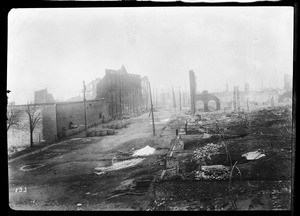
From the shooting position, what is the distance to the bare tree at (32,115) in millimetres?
17095

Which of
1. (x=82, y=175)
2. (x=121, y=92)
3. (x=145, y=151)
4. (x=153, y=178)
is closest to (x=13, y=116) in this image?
(x=82, y=175)

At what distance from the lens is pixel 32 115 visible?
17.2m

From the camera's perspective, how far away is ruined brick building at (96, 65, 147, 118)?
29.9m

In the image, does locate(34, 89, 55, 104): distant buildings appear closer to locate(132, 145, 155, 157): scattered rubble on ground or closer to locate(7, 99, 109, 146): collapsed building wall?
locate(7, 99, 109, 146): collapsed building wall

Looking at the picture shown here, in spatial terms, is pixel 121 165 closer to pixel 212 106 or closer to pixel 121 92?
pixel 121 92

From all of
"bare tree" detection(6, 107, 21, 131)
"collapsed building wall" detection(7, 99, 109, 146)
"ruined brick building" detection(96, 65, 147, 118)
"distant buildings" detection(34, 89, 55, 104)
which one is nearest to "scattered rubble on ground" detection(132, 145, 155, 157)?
"collapsed building wall" detection(7, 99, 109, 146)

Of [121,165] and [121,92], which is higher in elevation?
[121,92]

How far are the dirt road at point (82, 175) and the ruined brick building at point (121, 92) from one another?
11836 millimetres

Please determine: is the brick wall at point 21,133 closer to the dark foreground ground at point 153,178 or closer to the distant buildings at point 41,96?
the dark foreground ground at point 153,178

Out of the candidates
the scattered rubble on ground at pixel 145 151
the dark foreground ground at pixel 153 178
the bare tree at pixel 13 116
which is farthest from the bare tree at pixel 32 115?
the scattered rubble on ground at pixel 145 151

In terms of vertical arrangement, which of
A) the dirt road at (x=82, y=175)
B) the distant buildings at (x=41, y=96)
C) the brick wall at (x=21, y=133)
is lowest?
the dirt road at (x=82, y=175)

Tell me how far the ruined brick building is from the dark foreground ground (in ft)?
42.6

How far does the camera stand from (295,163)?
6.59 ft

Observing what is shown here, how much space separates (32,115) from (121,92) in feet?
51.2
